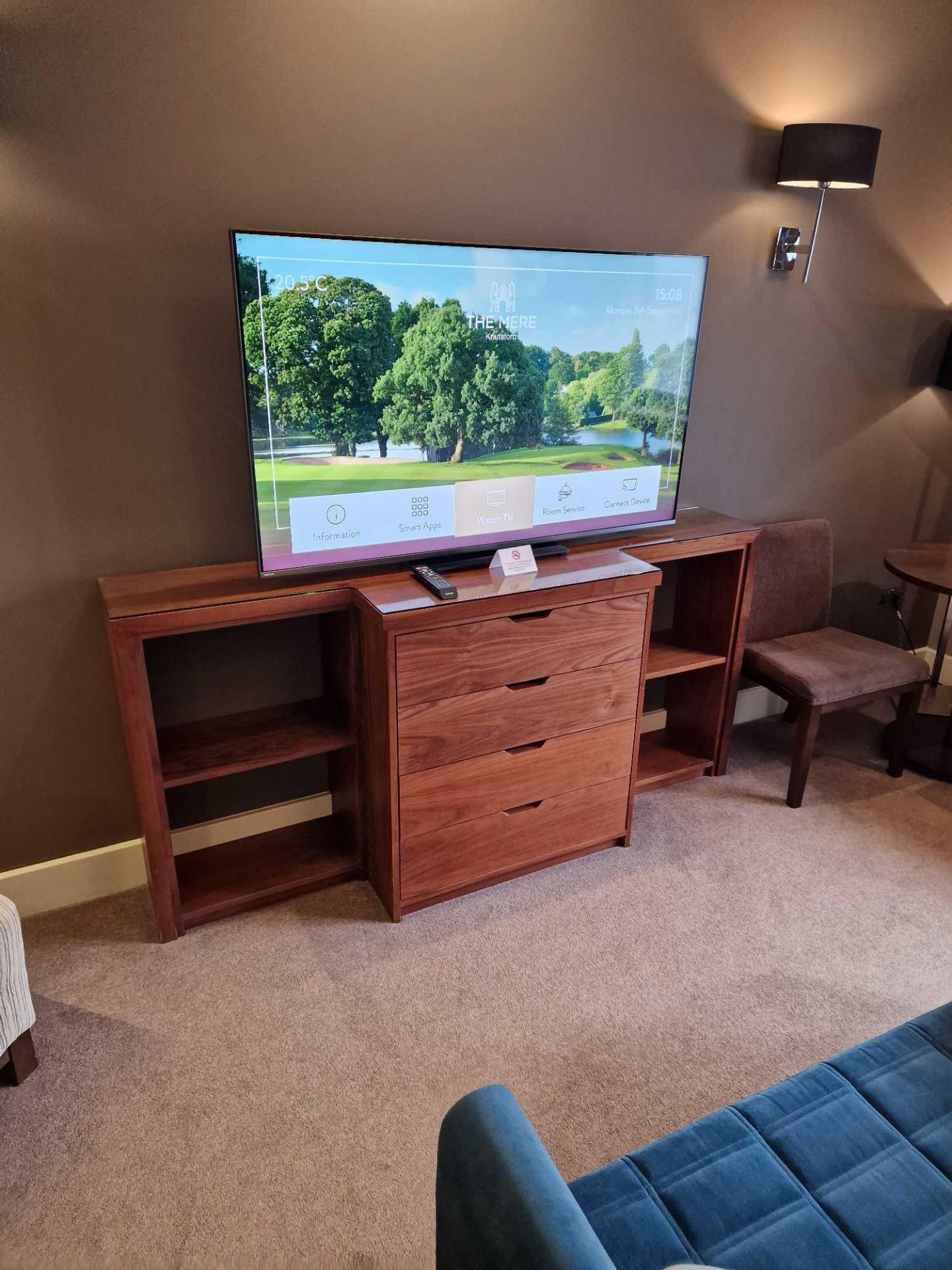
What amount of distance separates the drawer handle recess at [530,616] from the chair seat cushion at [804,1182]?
1.12 meters

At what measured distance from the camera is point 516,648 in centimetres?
208

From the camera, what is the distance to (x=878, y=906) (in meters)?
2.29

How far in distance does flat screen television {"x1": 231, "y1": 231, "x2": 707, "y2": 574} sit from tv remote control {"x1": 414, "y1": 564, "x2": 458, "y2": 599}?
2.0 inches

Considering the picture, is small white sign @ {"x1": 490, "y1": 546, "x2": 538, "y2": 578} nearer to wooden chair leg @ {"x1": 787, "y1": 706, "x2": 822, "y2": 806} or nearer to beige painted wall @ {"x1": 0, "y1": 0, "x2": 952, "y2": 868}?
beige painted wall @ {"x1": 0, "y1": 0, "x2": 952, "y2": 868}

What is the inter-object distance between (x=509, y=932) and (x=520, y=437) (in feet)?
4.24

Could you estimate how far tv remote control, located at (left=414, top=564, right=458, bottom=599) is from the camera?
6.46ft

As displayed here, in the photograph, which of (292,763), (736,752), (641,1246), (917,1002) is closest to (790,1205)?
(641,1246)

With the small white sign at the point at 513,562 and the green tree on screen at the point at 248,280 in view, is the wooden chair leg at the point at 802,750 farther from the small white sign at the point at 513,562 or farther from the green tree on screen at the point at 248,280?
the green tree on screen at the point at 248,280

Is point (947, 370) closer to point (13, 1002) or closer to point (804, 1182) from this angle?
point (804, 1182)

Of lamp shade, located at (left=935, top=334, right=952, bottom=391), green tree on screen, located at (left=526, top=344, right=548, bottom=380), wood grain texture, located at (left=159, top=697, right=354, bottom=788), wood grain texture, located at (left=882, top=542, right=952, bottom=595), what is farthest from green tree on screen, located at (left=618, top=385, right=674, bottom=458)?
lamp shade, located at (left=935, top=334, right=952, bottom=391)

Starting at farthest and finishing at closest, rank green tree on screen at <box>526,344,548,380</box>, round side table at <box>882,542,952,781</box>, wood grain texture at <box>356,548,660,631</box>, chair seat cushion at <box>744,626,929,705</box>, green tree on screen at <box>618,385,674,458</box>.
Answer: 1. round side table at <box>882,542,952,781</box>
2. chair seat cushion at <box>744,626,929,705</box>
3. green tree on screen at <box>618,385,674,458</box>
4. green tree on screen at <box>526,344,548,380</box>
5. wood grain texture at <box>356,548,660,631</box>

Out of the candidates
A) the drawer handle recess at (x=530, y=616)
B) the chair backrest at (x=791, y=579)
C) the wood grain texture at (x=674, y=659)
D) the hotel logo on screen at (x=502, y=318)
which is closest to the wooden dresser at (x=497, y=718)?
the drawer handle recess at (x=530, y=616)

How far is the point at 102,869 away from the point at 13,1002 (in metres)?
0.64

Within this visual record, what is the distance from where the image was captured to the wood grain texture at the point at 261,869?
85.0 inches
